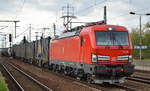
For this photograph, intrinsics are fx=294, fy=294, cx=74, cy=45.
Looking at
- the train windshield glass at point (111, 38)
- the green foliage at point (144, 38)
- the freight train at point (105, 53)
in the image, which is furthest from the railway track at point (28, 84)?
the green foliage at point (144, 38)

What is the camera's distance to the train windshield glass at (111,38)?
15.8m

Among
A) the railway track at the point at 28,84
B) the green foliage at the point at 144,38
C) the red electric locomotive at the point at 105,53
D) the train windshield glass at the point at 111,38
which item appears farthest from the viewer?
the green foliage at the point at 144,38

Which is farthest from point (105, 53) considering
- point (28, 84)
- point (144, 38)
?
point (144, 38)

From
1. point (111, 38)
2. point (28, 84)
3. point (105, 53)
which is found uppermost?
point (111, 38)

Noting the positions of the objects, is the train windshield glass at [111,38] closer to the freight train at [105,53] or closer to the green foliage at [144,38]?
the freight train at [105,53]

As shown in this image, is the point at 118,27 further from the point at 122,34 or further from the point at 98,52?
the point at 98,52

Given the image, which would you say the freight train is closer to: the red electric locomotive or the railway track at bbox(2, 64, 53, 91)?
the red electric locomotive

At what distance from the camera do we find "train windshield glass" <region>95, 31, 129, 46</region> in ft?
52.0

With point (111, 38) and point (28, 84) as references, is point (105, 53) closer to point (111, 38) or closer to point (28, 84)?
point (111, 38)

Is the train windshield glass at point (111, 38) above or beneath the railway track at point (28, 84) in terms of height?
above

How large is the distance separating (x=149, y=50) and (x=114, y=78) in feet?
154

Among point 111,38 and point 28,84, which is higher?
point 111,38

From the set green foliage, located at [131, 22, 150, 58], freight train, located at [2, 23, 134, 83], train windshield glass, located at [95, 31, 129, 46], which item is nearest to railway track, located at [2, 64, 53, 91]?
freight train, located at [2, 23, 134, 83]

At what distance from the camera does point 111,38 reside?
52.6 feet
